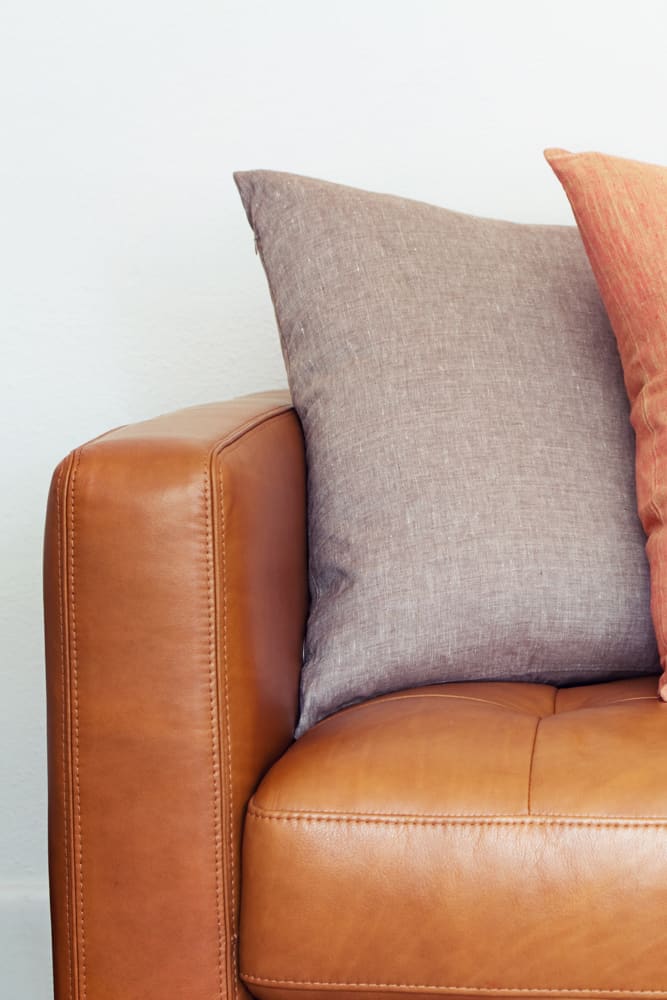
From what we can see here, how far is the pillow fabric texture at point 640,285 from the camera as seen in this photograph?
109 cm

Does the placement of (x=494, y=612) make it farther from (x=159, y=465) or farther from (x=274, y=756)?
(x=159, y=465)

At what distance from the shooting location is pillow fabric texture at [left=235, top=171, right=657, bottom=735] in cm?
110

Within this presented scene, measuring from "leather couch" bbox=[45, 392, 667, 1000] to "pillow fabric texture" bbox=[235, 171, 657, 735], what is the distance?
14 cm

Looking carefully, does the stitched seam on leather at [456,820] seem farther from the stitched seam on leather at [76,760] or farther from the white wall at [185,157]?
the white wall at [185,157]

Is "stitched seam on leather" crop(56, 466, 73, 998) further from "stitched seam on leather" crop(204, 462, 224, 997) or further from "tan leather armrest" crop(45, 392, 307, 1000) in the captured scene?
"stitched seam on leather" crop(204, 462, 224, 997)

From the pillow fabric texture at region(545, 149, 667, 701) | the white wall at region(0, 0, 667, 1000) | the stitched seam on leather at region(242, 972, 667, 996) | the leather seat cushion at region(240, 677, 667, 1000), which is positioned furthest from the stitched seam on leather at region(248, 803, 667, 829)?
the white wall at region(0, 0, 667, 1000)

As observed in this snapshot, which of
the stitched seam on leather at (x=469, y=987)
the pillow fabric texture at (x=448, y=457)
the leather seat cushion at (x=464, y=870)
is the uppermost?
the pillow fabric texture at (x=448, y=457)

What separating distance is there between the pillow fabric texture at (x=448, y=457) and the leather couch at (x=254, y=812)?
14cm

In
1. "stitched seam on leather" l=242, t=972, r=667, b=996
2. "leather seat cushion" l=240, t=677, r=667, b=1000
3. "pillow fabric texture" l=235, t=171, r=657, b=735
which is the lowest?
"stitched seam on leather" l=242, t=972, r=667, b=996

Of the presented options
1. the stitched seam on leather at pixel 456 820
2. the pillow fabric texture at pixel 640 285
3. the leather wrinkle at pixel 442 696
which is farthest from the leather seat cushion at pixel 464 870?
the pillow fabric texture at pixel 640 285

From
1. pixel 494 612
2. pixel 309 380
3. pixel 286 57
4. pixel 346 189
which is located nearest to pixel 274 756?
pixel 494 612

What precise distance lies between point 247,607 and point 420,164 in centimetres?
104

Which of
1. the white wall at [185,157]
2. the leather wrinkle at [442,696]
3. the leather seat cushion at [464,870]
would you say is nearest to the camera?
the leather seat cushion at [464,870]

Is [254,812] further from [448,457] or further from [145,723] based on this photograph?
[448,457]
